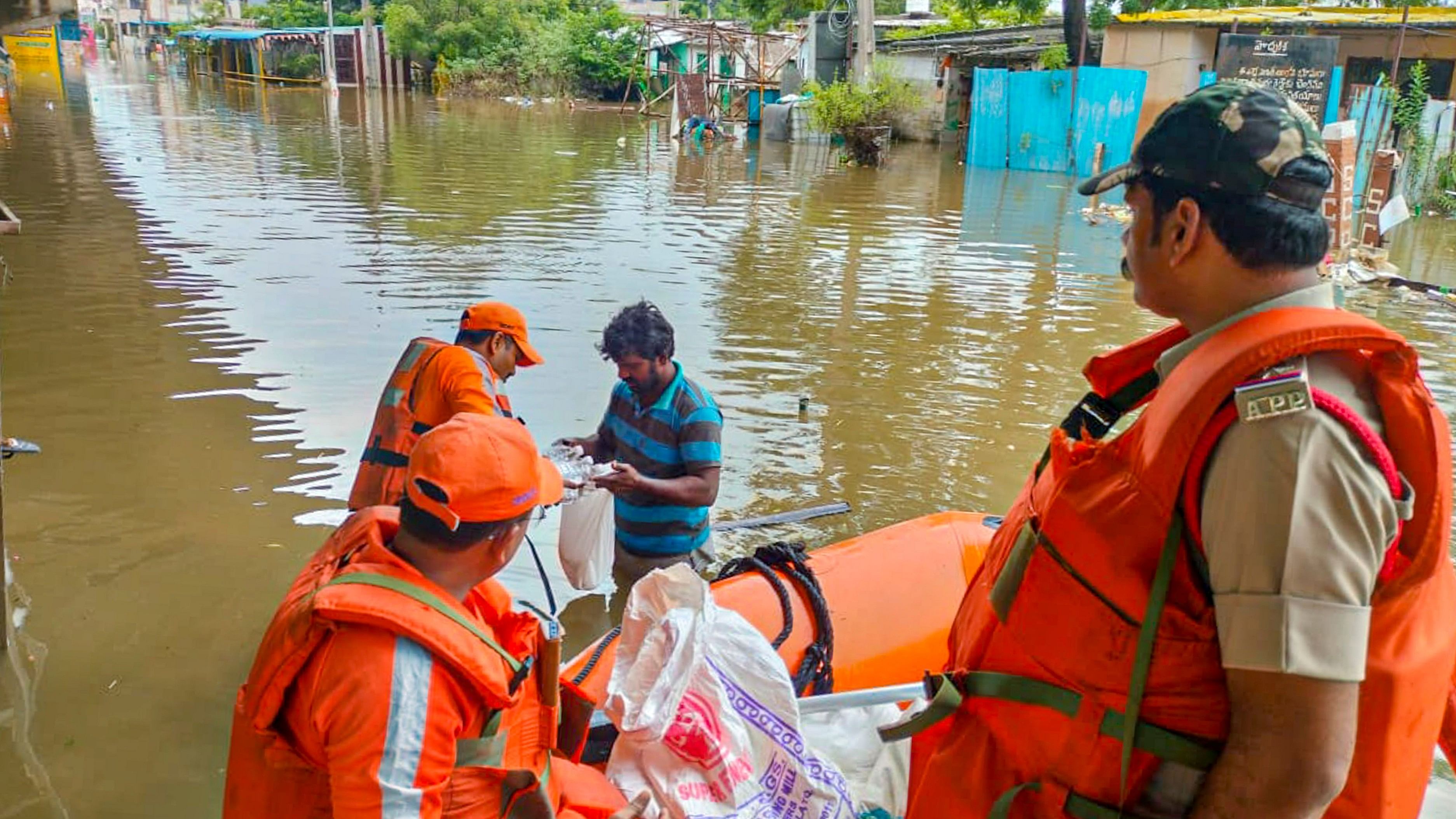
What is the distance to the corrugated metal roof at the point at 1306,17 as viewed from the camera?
53.9 feet

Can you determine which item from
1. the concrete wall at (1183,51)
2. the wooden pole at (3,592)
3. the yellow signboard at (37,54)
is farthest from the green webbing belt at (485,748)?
the yellow signboard at (37,54)

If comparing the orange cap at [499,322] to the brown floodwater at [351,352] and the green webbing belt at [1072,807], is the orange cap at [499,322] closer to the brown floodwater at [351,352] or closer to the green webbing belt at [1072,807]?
the brown floodwater at [351,352]

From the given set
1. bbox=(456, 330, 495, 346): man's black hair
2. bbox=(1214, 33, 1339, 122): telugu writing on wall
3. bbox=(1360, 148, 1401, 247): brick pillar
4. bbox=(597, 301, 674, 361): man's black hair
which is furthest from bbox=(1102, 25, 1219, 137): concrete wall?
bbox=(456, 330, 495, 346): man's black hair

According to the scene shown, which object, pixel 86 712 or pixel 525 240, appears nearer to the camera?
pixel 86 712

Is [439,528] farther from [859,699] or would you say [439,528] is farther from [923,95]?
[923,95]

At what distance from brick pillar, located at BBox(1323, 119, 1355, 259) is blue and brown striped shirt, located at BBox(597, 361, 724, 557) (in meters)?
7.97

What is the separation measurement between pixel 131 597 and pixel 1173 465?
4.63 meters

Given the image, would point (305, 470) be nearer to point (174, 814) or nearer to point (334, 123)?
point (174, 814)

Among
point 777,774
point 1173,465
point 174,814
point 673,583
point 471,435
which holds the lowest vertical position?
point 174,814

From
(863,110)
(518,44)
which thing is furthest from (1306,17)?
(518,44)

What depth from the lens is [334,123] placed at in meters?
28.3

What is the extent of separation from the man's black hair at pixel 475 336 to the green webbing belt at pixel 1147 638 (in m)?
2.83

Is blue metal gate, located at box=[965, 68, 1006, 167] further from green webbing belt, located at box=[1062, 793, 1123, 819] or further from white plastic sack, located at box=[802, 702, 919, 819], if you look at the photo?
green webbing belt, located at box=[1062, 793, 1123, 819]

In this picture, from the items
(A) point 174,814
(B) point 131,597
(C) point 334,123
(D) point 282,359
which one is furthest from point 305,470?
(C) point 334,123
